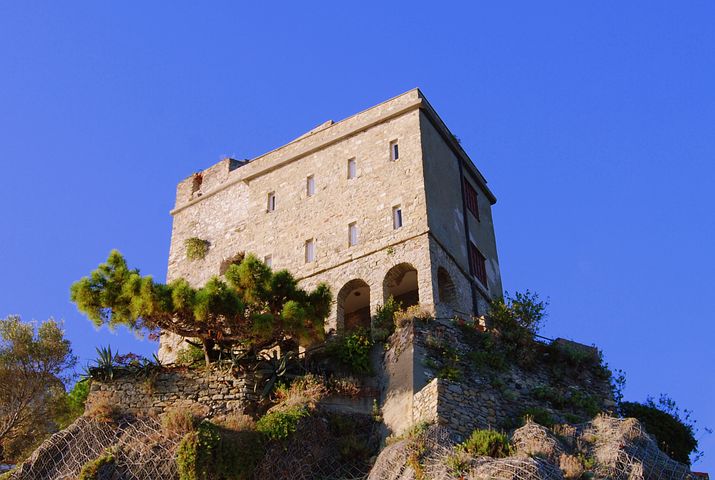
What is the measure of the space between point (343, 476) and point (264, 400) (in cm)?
316

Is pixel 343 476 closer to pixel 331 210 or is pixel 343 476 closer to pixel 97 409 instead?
pixel 97 409

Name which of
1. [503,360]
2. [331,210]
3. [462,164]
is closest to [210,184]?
[331,210]

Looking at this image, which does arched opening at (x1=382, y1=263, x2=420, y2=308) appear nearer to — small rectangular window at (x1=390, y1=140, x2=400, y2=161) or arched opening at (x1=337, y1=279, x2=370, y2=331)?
arched opening at (x1=337, y1=279, x2=370, y2=331)

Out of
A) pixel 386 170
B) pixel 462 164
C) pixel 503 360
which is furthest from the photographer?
pixel 462 164

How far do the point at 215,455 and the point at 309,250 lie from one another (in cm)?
1018

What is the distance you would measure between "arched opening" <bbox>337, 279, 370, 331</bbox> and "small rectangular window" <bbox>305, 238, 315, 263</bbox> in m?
1.76

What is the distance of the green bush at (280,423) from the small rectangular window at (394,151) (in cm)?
1046

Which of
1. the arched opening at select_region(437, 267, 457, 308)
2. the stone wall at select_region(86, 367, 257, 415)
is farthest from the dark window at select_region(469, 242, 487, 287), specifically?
the stone wall at select_region(86, 367, 257, 415)

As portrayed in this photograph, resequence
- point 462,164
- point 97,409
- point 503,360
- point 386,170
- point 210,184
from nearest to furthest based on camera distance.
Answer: point 97,409
point 503,360
point 386,170
point 462,164
point 210,184

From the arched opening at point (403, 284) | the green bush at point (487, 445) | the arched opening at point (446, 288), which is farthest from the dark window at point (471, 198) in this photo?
the green bush at point (487, 445)

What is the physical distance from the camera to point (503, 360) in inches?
902

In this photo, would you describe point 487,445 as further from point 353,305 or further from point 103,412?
point 353,305

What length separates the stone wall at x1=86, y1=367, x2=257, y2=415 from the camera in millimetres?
21578

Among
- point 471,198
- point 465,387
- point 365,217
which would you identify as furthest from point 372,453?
point 471,198
